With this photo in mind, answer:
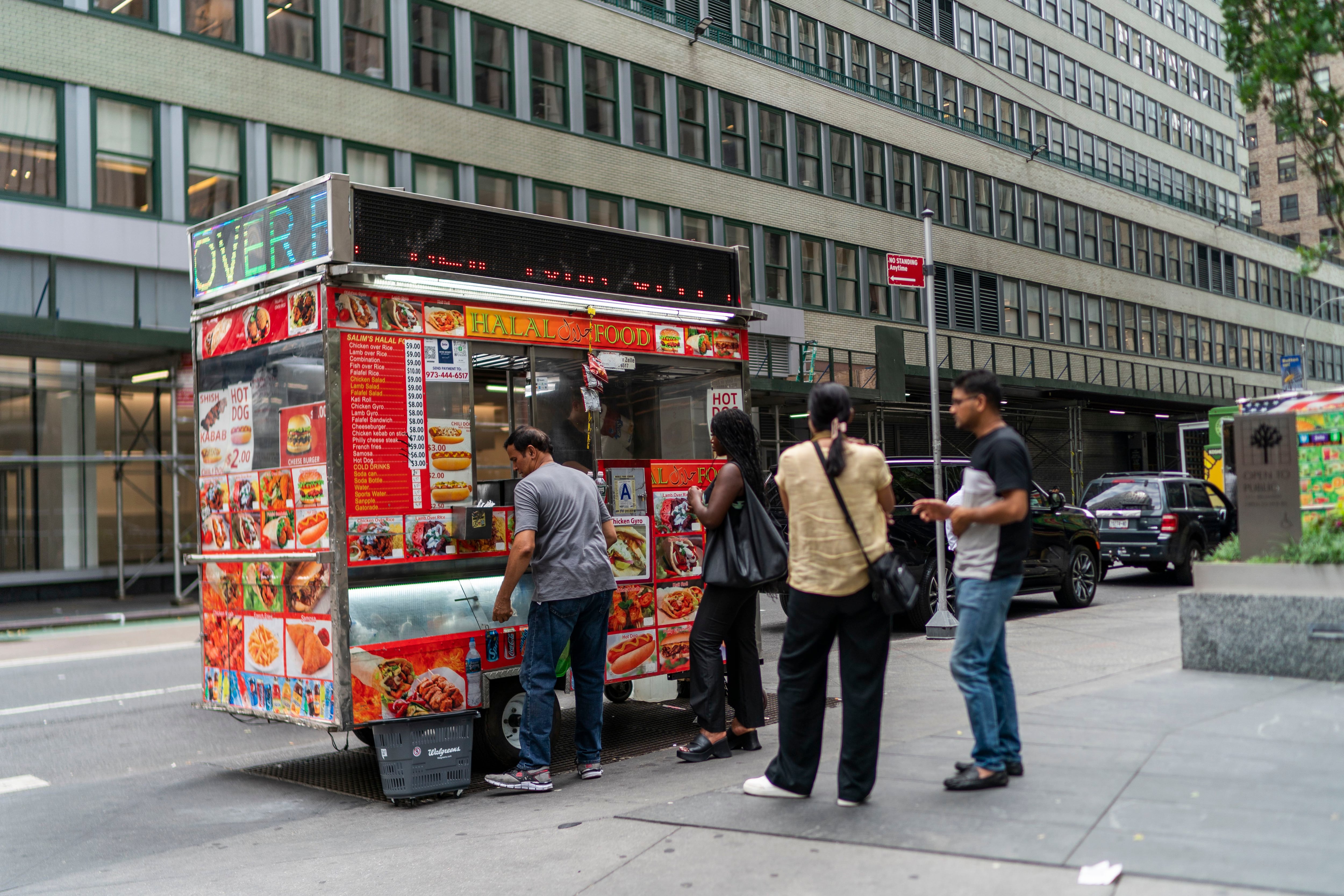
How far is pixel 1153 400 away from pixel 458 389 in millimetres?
39729

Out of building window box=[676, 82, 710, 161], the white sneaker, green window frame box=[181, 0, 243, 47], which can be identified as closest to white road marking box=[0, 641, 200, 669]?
the white sneaker

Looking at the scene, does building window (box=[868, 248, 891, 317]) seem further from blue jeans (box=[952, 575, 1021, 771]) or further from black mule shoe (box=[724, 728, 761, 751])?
blue jeans (box=[952, 575, 1021, 771])

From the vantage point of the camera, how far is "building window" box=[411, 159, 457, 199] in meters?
26.1

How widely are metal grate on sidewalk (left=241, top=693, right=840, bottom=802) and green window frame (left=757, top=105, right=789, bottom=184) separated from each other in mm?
26702

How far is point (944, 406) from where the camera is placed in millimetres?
36156

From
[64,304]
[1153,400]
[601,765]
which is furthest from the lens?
[1153,400]

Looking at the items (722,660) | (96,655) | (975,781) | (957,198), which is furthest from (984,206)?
(975,781)

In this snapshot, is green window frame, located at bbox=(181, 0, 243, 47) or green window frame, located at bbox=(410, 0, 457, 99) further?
green window frame, located at bbox=(410, 0, 457, 99)

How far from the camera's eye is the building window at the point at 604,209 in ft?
96.1

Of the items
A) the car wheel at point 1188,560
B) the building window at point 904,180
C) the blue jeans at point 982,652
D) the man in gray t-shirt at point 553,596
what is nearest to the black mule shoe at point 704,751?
the man in gray t-shirt at point 553,596

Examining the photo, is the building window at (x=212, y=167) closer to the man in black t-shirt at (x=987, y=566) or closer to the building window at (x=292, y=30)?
the building window at (x=292, y=30)

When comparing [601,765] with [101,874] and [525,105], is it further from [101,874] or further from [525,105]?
[525,105]

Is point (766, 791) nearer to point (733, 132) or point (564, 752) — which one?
point (564, 752)

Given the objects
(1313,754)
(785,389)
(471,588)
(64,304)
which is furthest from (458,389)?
(785,389)
